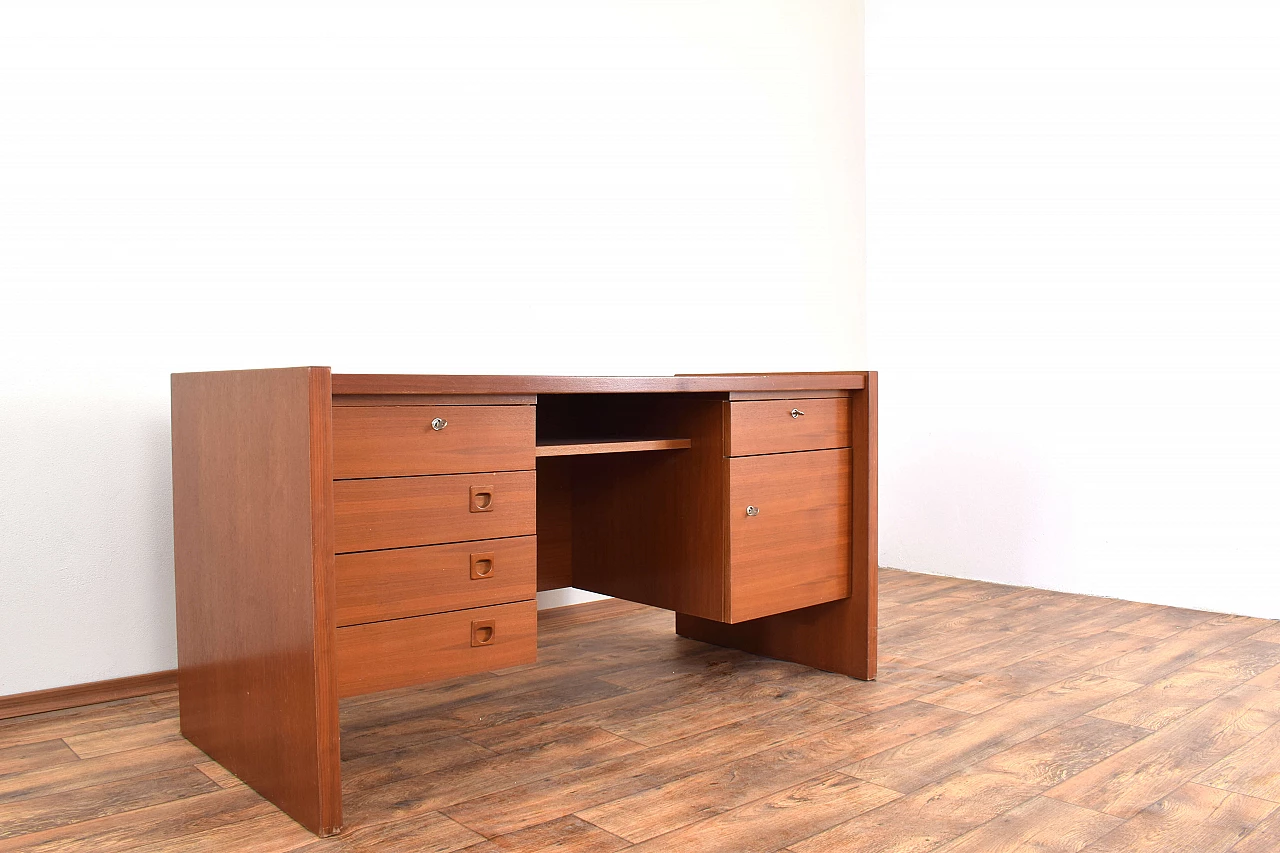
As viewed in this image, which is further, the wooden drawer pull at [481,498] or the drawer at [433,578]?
the wooden drawer pull at [481,498]

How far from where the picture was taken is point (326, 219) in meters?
2.58

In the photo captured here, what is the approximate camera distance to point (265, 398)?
1706mm

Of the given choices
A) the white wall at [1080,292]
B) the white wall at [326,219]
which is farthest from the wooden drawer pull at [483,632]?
the white wall at [1080,292]

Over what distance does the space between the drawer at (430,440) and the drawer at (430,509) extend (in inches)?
0.8

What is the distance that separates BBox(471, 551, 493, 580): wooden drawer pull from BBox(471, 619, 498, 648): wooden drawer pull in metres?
0.08

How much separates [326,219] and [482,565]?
1.17 metres

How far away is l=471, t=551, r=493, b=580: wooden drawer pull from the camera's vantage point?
6.11 ft

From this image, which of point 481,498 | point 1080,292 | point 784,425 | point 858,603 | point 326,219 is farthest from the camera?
point 1080,292

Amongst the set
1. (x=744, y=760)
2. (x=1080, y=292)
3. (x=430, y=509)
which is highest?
(x=1080, y=292)

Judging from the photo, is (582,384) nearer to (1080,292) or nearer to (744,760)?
(744,760)

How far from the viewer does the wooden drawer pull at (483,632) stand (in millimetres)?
1863

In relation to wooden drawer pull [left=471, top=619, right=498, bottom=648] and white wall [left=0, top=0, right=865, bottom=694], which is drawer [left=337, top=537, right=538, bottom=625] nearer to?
wooden drawer pull [left=471, top=619, right=498, bottom=648]

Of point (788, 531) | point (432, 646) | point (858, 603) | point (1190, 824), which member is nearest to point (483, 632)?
point (432, 646)

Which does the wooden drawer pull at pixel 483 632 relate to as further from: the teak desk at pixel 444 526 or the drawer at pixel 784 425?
the drawer at pixel 784 425
